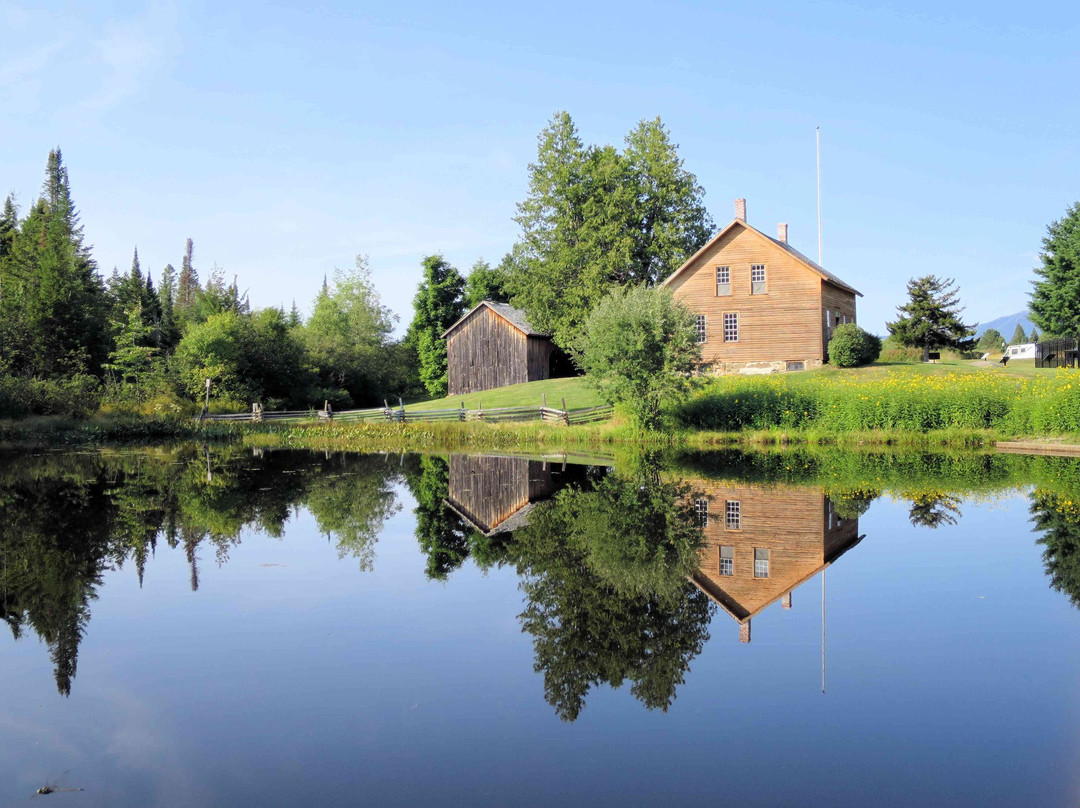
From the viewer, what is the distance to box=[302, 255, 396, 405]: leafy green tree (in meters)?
62.0

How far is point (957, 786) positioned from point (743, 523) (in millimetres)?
8648

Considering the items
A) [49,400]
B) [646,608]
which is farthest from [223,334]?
[646,608]

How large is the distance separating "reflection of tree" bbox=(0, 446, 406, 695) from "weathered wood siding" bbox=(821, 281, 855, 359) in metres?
25.3

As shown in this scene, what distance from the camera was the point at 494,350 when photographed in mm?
53469

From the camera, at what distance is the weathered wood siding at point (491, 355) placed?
52.3m

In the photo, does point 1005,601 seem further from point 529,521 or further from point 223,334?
point 223,334

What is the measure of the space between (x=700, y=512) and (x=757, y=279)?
29.6 metres

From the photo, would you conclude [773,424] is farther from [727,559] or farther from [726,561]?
[726,561]

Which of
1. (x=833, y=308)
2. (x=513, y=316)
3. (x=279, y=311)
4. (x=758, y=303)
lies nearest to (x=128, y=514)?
(x=758, y=303)

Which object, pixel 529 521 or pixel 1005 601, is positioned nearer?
pixel 1005 601

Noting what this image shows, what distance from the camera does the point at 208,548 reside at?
43.0 feet

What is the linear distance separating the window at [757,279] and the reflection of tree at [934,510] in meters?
26.1

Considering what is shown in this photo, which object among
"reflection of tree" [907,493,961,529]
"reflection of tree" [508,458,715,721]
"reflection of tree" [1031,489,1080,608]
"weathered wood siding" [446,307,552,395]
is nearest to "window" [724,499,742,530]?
"reflection of tree" [508,458,715,721]

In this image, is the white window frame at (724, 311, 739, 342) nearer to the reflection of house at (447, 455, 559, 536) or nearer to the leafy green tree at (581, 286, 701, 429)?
the leafy green tree at (581, 286, 701, 429)
